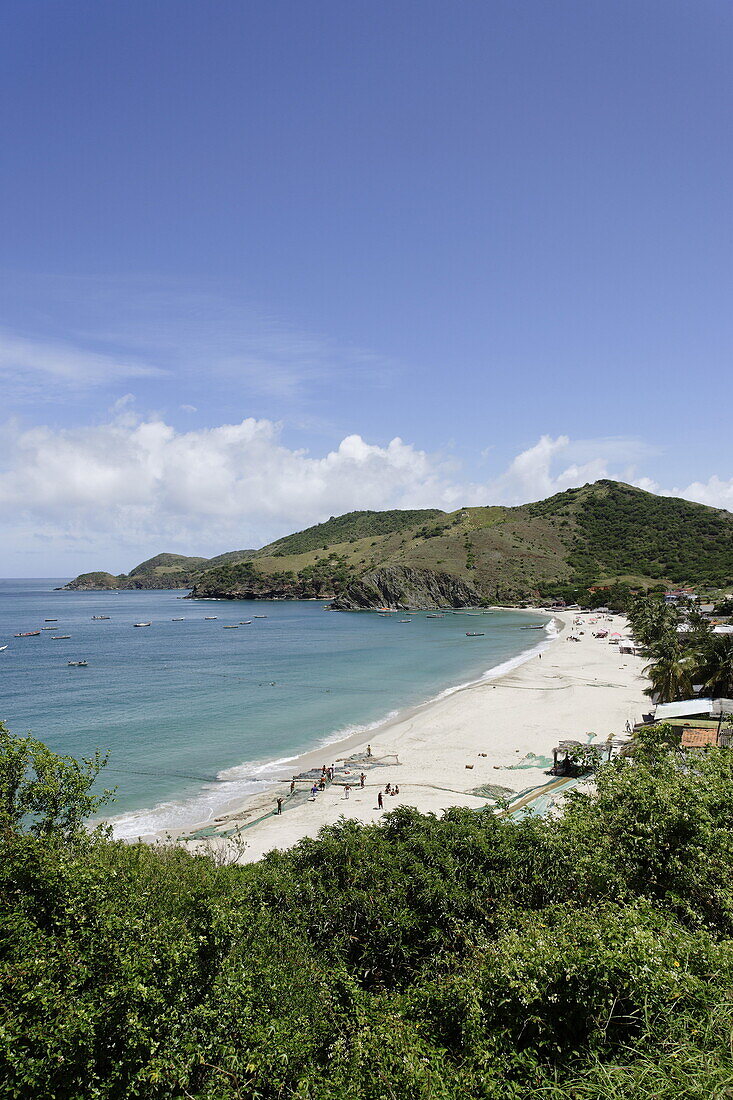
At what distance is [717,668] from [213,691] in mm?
43334

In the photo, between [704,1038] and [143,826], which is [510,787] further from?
[704,1038]

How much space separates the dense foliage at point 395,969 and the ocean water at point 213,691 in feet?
57.6

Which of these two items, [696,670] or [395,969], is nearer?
[395,969]

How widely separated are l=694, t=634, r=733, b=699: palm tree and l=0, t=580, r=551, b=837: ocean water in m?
23.4

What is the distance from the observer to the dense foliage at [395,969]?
6738 mm

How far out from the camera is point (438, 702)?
52312 mm

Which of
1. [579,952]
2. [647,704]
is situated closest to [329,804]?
[579,952]

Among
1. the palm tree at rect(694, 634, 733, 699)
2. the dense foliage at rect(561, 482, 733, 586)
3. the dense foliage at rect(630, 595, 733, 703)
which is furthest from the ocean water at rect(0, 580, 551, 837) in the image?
the dense foliage at rect(561, 482, 733, 586)

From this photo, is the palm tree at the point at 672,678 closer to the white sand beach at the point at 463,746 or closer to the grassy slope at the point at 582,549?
the white sand beach at the point at 463,746

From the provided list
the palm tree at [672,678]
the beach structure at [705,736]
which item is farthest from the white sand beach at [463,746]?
the beach structure at [705,736]

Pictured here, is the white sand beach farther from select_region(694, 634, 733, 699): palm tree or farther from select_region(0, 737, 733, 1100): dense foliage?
select_region(0, 737, 733, 1100): dense foliage

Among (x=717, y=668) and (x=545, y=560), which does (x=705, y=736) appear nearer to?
(x=717, y=668)

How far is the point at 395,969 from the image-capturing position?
11148 millimetres

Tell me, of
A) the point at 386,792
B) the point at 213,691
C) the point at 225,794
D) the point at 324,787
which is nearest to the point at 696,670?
the point at 386,792
